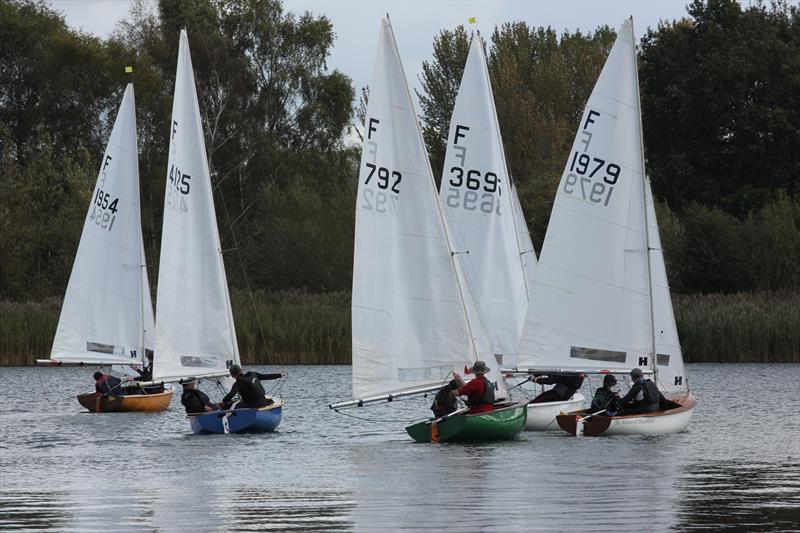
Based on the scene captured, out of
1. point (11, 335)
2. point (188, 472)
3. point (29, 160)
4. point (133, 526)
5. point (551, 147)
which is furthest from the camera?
point (551, 147)

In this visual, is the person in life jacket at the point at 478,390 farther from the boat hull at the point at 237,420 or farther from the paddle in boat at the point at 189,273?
the paddle in boat at the point at 189,273

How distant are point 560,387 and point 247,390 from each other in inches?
224

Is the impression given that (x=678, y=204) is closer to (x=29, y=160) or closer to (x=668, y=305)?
(x=29, y=160)

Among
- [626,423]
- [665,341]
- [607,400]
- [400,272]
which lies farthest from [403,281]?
[665,341]

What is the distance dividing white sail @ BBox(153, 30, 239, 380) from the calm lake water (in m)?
A: 1.58

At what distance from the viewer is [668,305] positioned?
28516 millimetres

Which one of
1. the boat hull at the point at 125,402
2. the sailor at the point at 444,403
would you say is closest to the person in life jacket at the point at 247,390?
the sailor at the point at 444,403

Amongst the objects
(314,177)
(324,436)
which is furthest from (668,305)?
(314,177)

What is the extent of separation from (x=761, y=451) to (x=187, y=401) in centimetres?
1006

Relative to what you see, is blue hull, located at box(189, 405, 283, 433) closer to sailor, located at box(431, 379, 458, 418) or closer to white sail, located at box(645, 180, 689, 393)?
sailor, located at box(431, 379, 458, 418)

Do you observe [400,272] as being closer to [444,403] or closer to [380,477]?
[444,403]

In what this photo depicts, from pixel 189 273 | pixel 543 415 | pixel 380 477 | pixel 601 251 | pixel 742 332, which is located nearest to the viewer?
pixel 380 477

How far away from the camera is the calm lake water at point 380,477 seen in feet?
55.9

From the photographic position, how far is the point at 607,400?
27.1 metres
